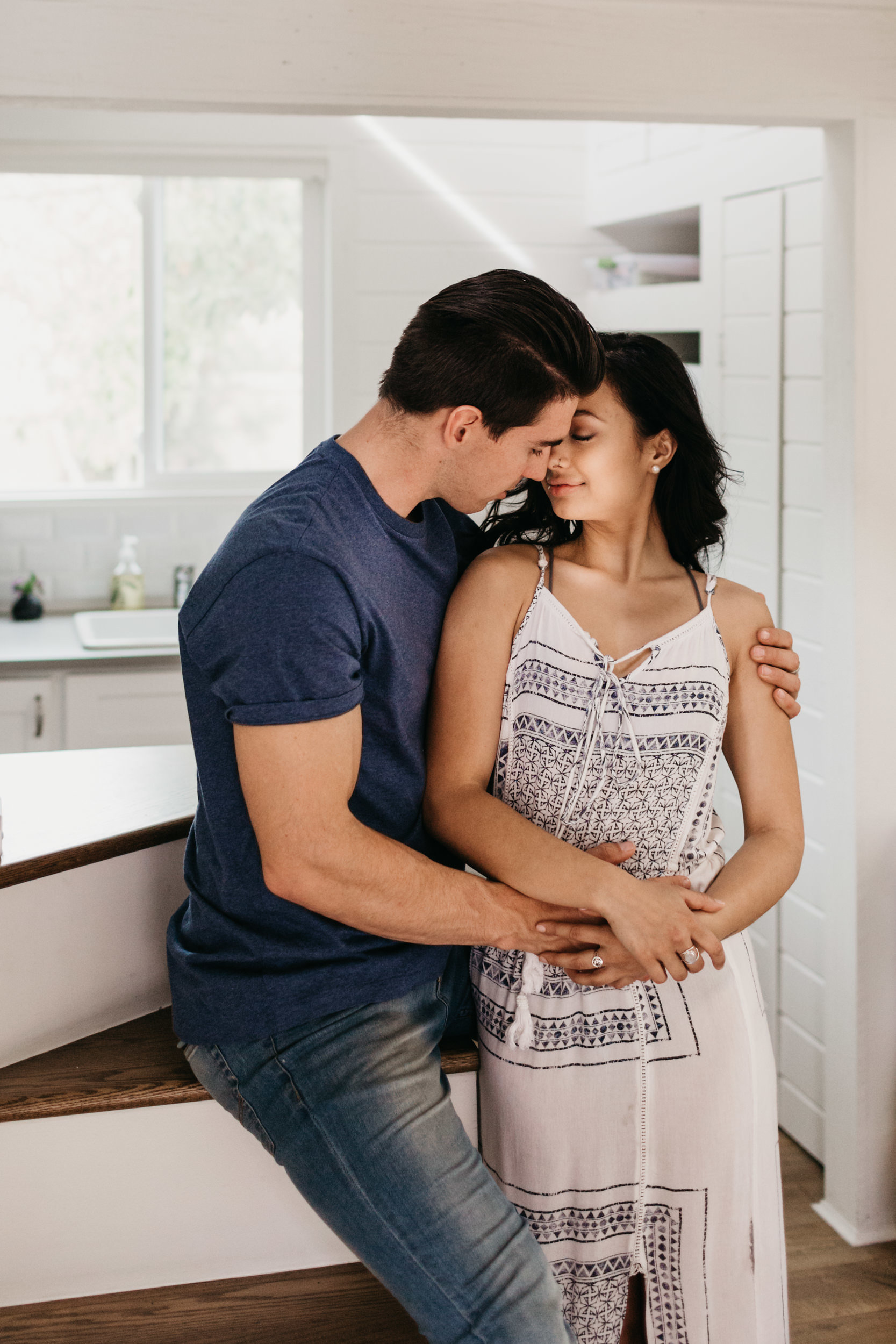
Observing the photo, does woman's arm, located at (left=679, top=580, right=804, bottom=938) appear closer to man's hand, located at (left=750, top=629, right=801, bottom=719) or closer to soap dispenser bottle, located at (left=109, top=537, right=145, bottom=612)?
man's hand, located at (left=750, top=629, right=801, bottom=719)

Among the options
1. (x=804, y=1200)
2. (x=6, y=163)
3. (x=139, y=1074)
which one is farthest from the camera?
(x=6, y=163)

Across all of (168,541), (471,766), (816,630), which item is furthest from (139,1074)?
(168,541)

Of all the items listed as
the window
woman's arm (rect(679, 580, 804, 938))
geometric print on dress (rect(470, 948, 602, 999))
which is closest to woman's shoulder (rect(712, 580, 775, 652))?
woman's arm (rect(679, 580, 804, 938))

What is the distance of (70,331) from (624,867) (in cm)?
318

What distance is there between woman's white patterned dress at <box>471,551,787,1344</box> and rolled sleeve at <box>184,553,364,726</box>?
348 millimetres

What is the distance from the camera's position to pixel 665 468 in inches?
71.1

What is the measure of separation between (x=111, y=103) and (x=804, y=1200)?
2502 mm

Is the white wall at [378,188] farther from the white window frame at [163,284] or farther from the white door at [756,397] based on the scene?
the white door at [756,397]

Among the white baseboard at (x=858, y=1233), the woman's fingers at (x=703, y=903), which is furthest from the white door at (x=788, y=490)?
the woman's fingers at (x=703, y=903)

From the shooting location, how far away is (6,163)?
12.7 feet

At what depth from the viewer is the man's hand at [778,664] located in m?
1.69

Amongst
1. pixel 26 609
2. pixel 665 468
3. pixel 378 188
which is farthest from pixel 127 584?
pixel 665 468

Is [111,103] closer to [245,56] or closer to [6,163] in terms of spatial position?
[245,56]

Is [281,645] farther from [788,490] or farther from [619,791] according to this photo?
[788,490]
